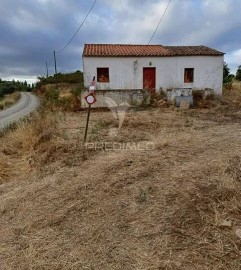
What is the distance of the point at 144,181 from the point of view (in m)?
4.03

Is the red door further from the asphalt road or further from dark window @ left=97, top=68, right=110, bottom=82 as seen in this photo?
the asphalt road

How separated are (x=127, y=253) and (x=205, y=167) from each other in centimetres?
227

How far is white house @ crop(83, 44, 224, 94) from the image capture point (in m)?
17.1

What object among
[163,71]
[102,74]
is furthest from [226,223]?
[163,71]

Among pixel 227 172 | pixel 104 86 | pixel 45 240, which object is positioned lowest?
pixel 45 240

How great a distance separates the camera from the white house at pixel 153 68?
56.2 feet

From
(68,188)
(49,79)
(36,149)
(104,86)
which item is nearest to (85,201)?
(68,188)

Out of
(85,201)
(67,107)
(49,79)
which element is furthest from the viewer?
(49,79)

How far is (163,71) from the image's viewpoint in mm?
17875

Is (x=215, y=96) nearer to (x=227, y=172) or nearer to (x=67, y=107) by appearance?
(x=67, y=107)

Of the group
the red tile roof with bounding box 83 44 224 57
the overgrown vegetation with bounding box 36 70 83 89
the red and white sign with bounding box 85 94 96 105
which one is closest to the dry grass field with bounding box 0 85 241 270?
the red and white sign with bounding box 85 94 96 105

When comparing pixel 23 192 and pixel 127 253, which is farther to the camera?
pixel 23 192

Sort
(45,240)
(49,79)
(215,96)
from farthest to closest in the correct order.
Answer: (49,79) < (215,96) < (45,240)

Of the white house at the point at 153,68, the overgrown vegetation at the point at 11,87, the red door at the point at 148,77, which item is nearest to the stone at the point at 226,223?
the white house at the point at 153,68
